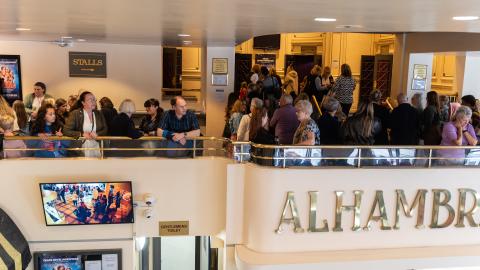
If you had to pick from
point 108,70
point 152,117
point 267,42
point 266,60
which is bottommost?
point 152,117

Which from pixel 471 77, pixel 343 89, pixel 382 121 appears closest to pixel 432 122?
pixel 382 121

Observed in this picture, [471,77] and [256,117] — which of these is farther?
[471,77]

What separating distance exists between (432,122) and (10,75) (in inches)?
316

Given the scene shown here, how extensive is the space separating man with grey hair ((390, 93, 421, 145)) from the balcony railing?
82cm

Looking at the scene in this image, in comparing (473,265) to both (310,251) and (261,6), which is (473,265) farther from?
(261,6)

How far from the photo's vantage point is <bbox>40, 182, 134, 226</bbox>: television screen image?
5137 millimetres

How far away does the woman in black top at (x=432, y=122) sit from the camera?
5739mm

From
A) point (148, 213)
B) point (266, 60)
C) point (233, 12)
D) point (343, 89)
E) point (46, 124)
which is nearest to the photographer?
point (233, 12)

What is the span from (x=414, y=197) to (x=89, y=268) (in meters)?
3.45

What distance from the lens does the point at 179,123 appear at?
5.47 meters

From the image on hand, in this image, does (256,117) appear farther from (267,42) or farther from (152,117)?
(267,42)

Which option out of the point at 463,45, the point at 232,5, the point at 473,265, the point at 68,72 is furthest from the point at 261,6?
the point at 68,72

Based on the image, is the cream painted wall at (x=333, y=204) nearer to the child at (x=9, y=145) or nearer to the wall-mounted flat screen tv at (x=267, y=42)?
the child at (x=9, y=145)

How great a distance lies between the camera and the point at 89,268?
548 cm
